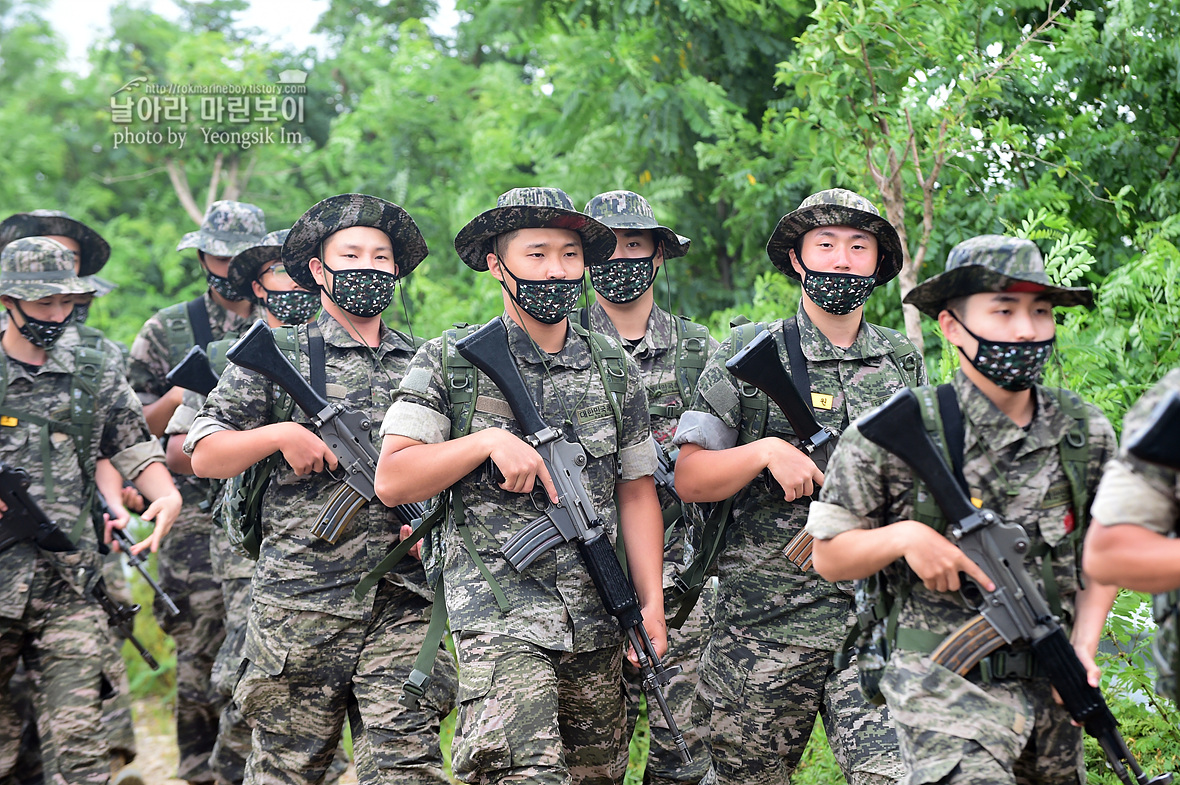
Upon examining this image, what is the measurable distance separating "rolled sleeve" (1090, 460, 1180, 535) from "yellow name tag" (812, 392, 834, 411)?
1511mm

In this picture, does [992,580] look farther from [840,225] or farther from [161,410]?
[161,410]

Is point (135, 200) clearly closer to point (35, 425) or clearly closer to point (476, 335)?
point (35, 425)

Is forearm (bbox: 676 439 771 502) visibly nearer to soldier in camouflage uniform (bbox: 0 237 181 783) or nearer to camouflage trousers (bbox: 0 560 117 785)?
soldier in camouflage uniform (bbox: 0 237 181 783)

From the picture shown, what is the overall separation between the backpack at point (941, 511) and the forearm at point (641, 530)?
1004mm

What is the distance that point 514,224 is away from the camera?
4141 mm

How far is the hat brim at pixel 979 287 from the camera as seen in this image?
3.07m

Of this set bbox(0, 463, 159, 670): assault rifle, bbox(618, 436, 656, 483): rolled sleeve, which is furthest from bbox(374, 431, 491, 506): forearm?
bbox(0, 463, 159, 670): assault rifle

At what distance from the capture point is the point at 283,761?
4.77m

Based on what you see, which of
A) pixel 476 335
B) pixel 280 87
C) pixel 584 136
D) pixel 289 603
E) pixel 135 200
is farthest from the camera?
pixel 135 200

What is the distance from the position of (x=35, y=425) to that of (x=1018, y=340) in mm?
4456

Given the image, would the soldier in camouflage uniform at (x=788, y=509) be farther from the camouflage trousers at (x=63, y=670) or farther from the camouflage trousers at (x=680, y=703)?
the camouflage trousers at (x=63, y=670)

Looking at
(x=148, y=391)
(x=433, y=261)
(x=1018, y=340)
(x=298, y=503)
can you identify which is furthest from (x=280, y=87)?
(x=1018, y=340)

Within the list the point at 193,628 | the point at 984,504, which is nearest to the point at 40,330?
the point at 193,628

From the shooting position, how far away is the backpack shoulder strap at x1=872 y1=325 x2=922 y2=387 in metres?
4.27
